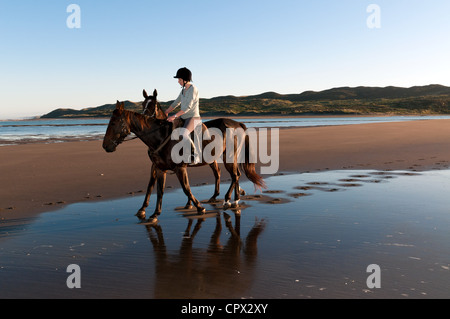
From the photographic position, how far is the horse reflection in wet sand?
4.13 m

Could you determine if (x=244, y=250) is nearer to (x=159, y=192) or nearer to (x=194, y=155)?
(x=159, y=192)

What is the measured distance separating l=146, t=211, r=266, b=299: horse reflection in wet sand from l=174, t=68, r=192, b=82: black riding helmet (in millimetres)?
3350

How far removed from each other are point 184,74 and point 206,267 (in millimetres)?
4517

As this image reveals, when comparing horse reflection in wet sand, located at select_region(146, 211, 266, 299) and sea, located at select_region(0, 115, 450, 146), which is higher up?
sea, located at select_region(0, 115, 450, 146)

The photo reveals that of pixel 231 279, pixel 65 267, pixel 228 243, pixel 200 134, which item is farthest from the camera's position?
pixel 200 134

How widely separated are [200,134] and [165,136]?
34.4 inches

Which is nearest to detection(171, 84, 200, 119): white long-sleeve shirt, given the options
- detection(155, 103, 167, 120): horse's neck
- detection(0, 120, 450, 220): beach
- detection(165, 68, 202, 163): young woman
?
detection(165, 68, 202, 163): young woman

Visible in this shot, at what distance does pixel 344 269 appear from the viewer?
4.61 m

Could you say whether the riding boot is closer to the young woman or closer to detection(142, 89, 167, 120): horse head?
the young woman

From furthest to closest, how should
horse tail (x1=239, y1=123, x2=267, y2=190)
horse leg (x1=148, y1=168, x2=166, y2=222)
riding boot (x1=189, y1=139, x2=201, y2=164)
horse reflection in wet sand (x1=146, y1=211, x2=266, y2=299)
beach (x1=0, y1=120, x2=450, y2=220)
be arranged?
beach (x1=0, y1=120, x2=450, y2=220)
horse tail (x1=239, y1=123, x2=267, y2=190)
riding boot (x1=189, y1=139, x2=201, y2=164)
horse leg (x1=148, y1=168, x2=166, y2=222)
horse reflection in wet sand (x1=146, y1=211, x2=266, y2=299)

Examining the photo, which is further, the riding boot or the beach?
the beach

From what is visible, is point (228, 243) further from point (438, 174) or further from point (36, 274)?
point (438, 174)

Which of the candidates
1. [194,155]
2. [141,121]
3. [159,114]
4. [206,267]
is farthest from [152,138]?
[206,267]

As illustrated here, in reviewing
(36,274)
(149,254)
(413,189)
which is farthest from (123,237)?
(413,189)
